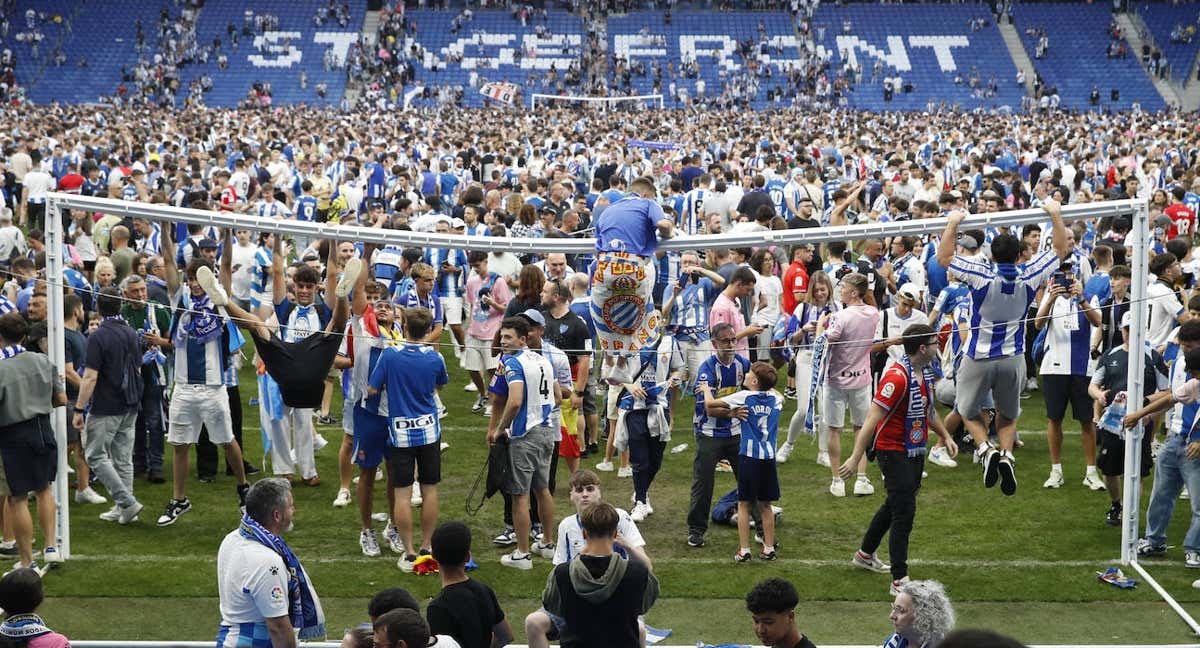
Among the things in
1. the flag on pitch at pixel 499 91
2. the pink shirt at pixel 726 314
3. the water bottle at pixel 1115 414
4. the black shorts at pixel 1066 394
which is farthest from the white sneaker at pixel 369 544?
the flag on pitch at pixel 499 91

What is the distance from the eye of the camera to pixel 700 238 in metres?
8.19

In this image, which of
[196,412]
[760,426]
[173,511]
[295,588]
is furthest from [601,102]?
[295,588]

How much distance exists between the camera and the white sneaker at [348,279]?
8.26 meters

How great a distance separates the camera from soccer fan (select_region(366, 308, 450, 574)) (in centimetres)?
861

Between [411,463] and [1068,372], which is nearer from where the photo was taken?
[411,463]

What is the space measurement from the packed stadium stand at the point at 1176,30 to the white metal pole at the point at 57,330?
55.5 m

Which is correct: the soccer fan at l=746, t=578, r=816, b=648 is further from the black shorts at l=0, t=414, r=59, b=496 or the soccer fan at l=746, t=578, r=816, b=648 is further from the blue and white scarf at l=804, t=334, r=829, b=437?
the black shorts at l=0, t=414, r=59, b=496

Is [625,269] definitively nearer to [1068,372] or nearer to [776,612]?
[776,612]

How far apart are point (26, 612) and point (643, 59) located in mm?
53822

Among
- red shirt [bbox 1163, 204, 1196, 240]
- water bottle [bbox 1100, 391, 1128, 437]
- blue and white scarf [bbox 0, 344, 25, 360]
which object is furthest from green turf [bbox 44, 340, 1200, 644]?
red shirt [bbox 1163, 204, 1196, 240]

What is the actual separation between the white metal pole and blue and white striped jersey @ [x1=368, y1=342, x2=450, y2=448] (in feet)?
6.88

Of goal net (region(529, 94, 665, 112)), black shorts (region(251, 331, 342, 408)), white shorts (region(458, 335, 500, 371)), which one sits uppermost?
goal net (region(529, 94, 665, 112))

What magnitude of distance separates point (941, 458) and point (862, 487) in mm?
1198

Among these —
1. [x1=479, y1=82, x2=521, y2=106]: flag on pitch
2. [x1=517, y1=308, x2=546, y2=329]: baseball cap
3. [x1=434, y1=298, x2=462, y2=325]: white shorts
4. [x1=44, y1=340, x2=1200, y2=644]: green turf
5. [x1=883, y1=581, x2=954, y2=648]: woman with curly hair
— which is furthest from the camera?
[x1=479, y1=82, x2=521, y2=106]: flag on pitch
